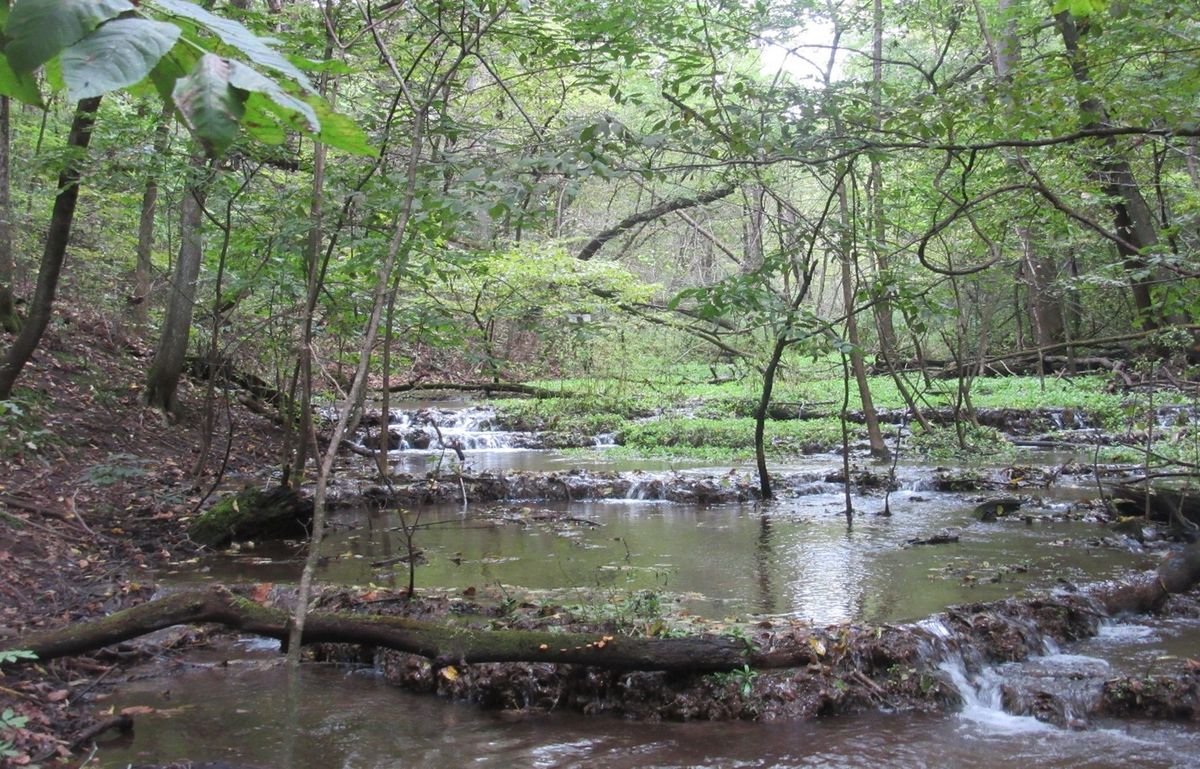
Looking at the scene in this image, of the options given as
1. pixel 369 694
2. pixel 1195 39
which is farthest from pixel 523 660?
pixel 1195 39

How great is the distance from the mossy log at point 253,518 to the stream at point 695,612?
0.22 metres

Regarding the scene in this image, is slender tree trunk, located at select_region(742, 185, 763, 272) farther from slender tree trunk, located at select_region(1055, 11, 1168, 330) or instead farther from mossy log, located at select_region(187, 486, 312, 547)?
mossy log, located at select_region(187, 486, 312, 547)

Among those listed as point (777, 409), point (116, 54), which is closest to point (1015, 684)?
point (116, 54)

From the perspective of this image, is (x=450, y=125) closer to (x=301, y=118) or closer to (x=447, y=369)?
(x=301, y=118)

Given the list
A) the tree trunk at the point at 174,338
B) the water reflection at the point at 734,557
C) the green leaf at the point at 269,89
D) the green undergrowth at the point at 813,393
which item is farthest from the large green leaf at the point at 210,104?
the green undergrowth at the point at 813,393

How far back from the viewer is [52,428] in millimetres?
9320

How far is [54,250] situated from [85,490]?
2322 millimetres

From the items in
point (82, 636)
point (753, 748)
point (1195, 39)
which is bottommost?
point (753, 748)

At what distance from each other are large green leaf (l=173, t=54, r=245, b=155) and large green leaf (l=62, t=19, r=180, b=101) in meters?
0.05

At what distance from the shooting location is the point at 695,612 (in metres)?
5.89

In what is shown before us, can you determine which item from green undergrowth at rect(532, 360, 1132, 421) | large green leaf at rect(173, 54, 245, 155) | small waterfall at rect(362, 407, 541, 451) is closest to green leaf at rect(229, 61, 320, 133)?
large green leaf at rect(173, 54, 245, 155)

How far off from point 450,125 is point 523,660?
343 centimetres

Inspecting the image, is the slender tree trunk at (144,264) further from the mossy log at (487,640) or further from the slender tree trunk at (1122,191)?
the slender tree trunk at (1122,191)

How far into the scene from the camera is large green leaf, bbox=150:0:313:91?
108 cm
